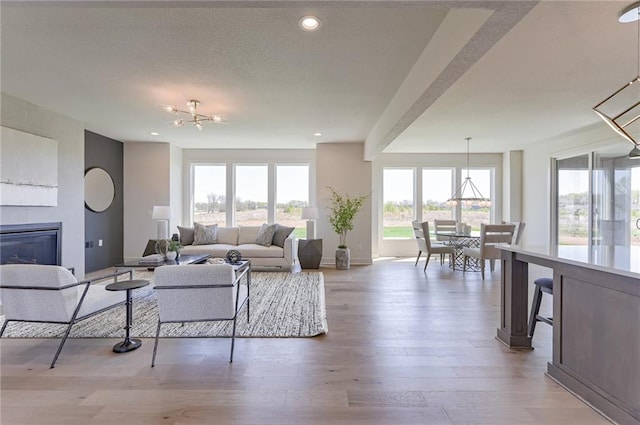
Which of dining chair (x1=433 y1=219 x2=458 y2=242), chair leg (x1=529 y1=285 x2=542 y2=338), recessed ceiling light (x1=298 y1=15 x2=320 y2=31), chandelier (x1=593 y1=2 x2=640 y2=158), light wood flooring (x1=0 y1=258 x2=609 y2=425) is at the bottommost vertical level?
light wood flooring (x1=0 y1=258 x2=609 y2=425)

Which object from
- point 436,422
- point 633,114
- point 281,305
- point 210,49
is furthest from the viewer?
point 633,114

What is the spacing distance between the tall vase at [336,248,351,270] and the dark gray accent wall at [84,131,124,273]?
463cm

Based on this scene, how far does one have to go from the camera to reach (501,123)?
525cm

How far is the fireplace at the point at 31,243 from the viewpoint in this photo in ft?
13.2

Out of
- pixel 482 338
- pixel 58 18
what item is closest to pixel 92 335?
pixel 58 18

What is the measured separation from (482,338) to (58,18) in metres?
4.28

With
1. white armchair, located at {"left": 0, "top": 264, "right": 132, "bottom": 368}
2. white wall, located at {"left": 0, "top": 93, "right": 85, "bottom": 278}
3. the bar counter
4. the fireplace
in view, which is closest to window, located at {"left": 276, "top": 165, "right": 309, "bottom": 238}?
white wall, located at {"left": 0, "top": 93, "right": 85, "bottom": 278}

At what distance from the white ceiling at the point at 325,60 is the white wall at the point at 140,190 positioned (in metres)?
1.84

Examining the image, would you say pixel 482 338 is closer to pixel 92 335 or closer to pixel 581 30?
pixel 581 30

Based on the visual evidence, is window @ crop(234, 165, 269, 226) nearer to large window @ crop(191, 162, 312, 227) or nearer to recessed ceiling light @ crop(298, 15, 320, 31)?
large window @ crop(191, 162, 312, 227)

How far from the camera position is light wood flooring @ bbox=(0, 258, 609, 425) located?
1.89m

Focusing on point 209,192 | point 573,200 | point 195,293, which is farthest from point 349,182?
point 195,293

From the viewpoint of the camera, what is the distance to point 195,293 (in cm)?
252

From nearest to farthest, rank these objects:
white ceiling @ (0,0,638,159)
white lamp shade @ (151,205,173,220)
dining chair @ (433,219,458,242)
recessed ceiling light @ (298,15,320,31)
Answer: white ceiling @ (0,0,638,159) < recessed ceiling light @ (298,15,320,31) < white lamp shade @ (151,205,173,220) < dining chair @ (433,219,458,242)
